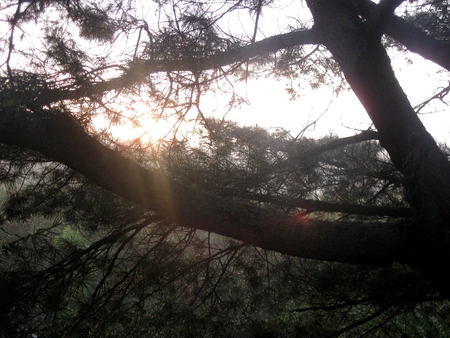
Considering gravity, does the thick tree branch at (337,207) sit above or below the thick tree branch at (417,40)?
below

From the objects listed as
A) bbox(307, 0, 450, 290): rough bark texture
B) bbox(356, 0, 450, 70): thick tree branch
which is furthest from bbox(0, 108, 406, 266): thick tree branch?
bbox(356, 0, 450, 70): thick tree branch

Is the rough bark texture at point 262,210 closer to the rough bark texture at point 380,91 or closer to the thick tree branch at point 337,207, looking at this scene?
the rough bark texture at point 380,91

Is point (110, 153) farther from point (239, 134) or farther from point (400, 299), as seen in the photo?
point (400, 299)

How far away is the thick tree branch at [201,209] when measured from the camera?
6.13 feet

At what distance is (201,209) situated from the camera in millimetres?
1910

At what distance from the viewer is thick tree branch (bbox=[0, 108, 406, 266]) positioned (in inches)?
73.5

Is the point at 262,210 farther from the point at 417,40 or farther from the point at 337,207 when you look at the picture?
the point at 417,40

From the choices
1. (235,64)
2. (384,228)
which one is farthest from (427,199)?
(235,64)

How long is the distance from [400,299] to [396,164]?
2.75 feet

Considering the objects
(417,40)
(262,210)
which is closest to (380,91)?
(417,40)

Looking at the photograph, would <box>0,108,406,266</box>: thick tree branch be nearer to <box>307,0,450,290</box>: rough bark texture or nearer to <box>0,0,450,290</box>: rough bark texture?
<box>0,0,450,290</box>: rough bark texture

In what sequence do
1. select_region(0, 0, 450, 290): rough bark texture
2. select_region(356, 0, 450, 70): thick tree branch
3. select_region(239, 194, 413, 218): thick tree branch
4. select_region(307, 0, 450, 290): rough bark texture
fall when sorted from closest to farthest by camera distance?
select_region(0, 0, 450, 290): rough bark texture < select_region(307, 0, 450, 290): rough bark texture < select_region(239, 194, 413, 218): thick tree branch < select_region(356, 0, 450, 70): thick tree branch

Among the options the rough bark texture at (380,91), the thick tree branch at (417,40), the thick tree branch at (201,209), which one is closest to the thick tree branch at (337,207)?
the rough bark texture at (380,91)

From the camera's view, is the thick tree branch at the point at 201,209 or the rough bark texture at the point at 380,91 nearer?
the thick tree branch at the point at 201,209
